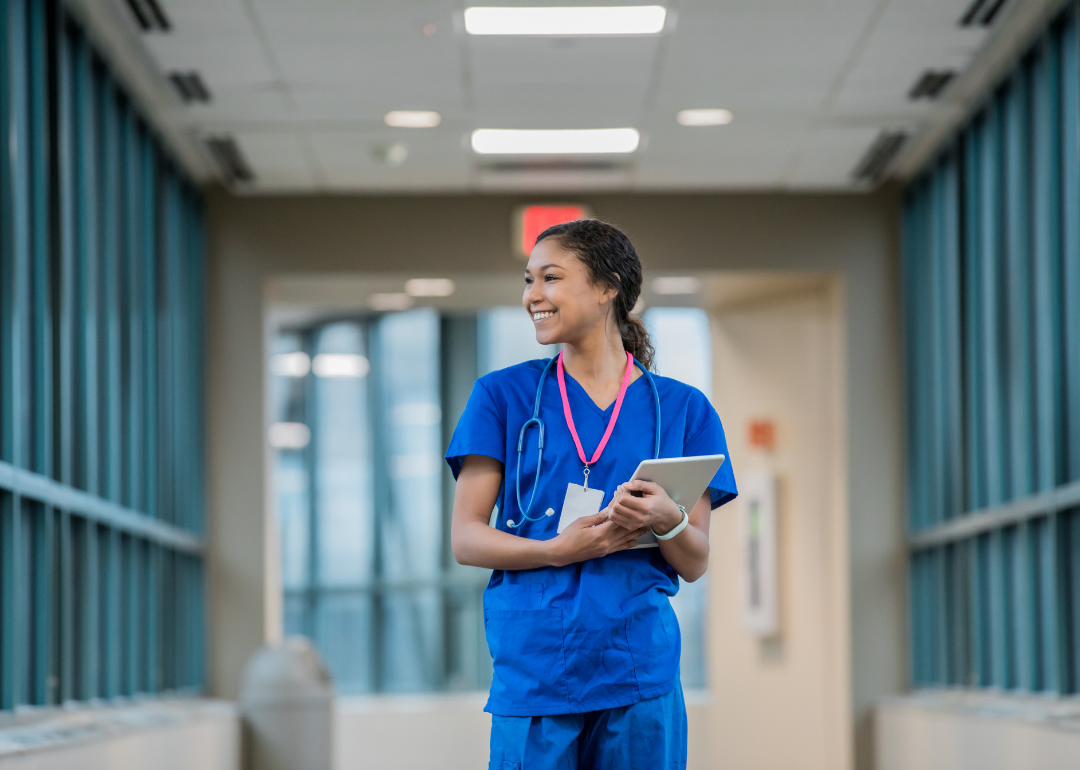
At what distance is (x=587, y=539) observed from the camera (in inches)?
71.1

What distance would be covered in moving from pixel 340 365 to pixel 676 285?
6111mm

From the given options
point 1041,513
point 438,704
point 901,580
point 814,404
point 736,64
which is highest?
point 736,64

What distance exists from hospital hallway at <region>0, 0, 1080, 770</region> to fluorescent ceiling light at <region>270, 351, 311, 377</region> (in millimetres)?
5124

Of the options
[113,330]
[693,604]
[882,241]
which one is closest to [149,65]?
[113,330]

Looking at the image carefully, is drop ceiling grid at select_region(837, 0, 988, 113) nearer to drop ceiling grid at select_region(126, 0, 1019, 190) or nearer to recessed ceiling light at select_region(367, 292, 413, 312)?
drop ceiling grid at select_region(126, 0, 1019, 190)

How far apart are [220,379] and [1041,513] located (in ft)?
14.5

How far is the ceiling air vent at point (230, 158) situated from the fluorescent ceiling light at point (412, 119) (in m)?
0.86

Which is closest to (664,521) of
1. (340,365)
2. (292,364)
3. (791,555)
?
(791,555)

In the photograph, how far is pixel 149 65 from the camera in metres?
5.53

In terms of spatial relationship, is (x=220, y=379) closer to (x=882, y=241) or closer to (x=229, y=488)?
(x=229, y=488)

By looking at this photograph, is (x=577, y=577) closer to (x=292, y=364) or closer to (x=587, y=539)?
(x=587, y=539)

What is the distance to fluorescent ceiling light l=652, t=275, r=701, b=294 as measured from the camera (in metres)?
7.43

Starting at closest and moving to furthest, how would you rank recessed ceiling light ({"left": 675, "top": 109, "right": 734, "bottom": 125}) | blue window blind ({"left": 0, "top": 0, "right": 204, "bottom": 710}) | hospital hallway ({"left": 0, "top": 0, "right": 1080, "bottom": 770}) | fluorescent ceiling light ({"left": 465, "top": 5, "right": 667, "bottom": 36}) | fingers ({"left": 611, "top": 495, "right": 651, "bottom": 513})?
fingers ({"left": 611, "top": 495, "right": 651, "bottom": 513}), blue window blind ({"left": 0, "top": 0, "right": 204, "bottom": 710}), hospital hallway ({"left": 0, "top": 0, "right": 1080, "bottom": 770}), fluorescent ceiling light ({"left": 465, "top": 5, "right": 667, "bottom": 36}), recessed ceiling light ({"left": 675, "top": 109, "right": 734, "bottom": 125})

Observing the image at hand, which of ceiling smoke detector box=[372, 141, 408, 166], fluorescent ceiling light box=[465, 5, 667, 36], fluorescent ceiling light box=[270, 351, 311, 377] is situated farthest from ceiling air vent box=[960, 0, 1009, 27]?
fluorescent ceiling light box=[270, 351, 311, 377]
